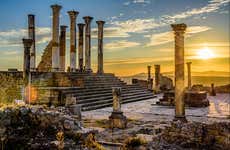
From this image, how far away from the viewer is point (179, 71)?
12086 mm

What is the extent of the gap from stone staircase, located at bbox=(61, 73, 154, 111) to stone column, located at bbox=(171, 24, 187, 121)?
227 inches

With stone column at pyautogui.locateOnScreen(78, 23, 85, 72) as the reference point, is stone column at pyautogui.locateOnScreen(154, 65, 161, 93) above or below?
below

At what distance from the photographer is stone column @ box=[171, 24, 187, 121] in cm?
1184

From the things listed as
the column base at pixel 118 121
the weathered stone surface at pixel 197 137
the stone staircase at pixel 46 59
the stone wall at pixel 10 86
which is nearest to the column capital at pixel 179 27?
the column base at pixel 118 121

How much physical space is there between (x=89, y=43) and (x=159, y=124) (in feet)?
52.8

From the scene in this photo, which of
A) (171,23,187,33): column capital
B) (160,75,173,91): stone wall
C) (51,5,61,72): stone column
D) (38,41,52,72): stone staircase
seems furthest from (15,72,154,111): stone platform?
(160,75,173,91): stone wall

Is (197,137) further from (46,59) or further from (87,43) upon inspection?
(46,59)

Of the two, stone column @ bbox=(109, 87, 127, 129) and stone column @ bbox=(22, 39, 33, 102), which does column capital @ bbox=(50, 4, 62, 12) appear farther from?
stone column @ bbox=(109, 87, 127, 129)

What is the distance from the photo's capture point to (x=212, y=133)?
771 centimetres

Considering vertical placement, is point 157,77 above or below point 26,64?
below

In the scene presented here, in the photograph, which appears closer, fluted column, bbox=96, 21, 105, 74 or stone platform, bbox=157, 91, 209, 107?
stone platform, bbox=157, 91, 209, 107

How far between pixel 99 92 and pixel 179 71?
9060 mm

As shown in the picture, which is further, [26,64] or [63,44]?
[63,44]

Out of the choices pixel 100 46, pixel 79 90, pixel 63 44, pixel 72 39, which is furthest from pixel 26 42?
pixel 100 46
